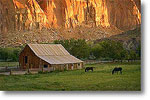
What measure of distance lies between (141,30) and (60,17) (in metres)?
2.48

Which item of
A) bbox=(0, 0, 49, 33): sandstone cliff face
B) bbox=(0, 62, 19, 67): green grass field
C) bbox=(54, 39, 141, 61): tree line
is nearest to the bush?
bbox=(0, 62, 19, 67): green grass field

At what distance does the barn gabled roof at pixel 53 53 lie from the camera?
9.49 m

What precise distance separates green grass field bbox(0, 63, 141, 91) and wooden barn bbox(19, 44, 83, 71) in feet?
0.71

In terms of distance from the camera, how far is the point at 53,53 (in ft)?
31.4

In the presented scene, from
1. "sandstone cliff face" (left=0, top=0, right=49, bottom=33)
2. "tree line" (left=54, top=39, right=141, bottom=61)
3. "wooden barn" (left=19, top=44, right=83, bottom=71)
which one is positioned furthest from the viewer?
"sandstone cliff face" (left=0, top=0, right=49, bottom=33)

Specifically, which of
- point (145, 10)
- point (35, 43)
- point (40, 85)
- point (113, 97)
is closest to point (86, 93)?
point (113, 97)

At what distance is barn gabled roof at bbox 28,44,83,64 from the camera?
9492mm

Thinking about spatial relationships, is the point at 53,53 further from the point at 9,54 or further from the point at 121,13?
the point at 121,13

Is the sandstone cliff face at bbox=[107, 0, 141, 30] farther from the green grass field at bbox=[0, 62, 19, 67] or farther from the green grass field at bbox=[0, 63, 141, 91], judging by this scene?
the green grass field at bbox=[0, 62, 19, 67]

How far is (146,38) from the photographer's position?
8.90 metres

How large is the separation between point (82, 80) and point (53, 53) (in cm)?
117

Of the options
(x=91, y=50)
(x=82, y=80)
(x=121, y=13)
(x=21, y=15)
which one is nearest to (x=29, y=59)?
(x=21, y=15)

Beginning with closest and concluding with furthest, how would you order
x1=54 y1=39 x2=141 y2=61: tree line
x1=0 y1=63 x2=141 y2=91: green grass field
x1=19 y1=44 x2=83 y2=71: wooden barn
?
x1=0 y1=63 x2=141 y2=91: green grass field
x1=19 y1=44 x2=83 y2=71: wooden barn
x1=54 y1=39 x2=141 y2=61: tree line

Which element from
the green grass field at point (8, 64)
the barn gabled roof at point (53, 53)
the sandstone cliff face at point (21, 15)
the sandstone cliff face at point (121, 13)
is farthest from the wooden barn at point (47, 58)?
the sandstone cliff face at point (121, 13)
